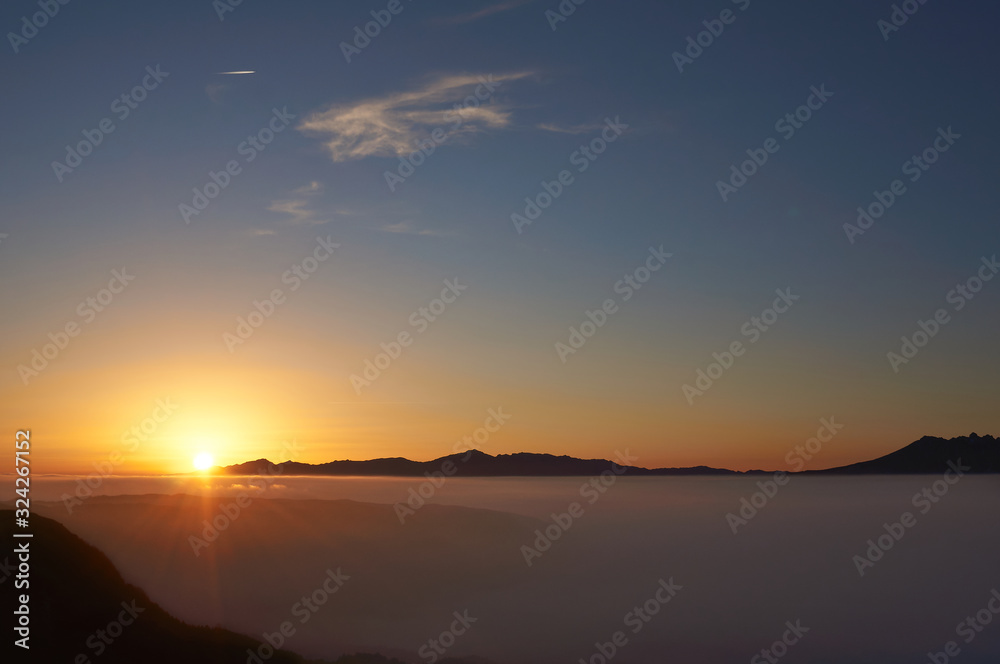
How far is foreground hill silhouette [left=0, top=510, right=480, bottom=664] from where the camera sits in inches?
1021

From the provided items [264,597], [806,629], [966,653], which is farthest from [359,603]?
[966,653]

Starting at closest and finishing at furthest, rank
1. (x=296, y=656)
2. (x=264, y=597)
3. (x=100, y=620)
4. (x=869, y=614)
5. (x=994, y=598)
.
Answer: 1. (x=100, y=620)
2. (x=296, y=656)
3. (x=264, y=597)
4. (x=994, y=598)
5. (x=869, y=614)

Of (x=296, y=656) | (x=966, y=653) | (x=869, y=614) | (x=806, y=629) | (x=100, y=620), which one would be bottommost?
(x=966, y=653)

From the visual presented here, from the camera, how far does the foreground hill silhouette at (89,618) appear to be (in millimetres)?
25922

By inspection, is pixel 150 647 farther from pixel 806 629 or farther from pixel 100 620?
pixel 806 629

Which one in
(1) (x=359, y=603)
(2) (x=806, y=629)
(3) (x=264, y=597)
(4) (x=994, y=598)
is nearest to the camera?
(3) (x=264, y=597)

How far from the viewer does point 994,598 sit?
17150cm

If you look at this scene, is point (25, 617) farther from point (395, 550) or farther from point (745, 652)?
point (395, 550)

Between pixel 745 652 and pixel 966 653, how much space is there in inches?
3947

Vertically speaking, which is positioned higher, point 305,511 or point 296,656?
point 305,511

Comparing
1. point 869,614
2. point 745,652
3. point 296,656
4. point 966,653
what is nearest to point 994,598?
point 966,653

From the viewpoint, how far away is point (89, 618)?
27.8 metres

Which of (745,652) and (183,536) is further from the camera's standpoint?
(745,652)

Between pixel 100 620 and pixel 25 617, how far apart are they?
11.1 ft
